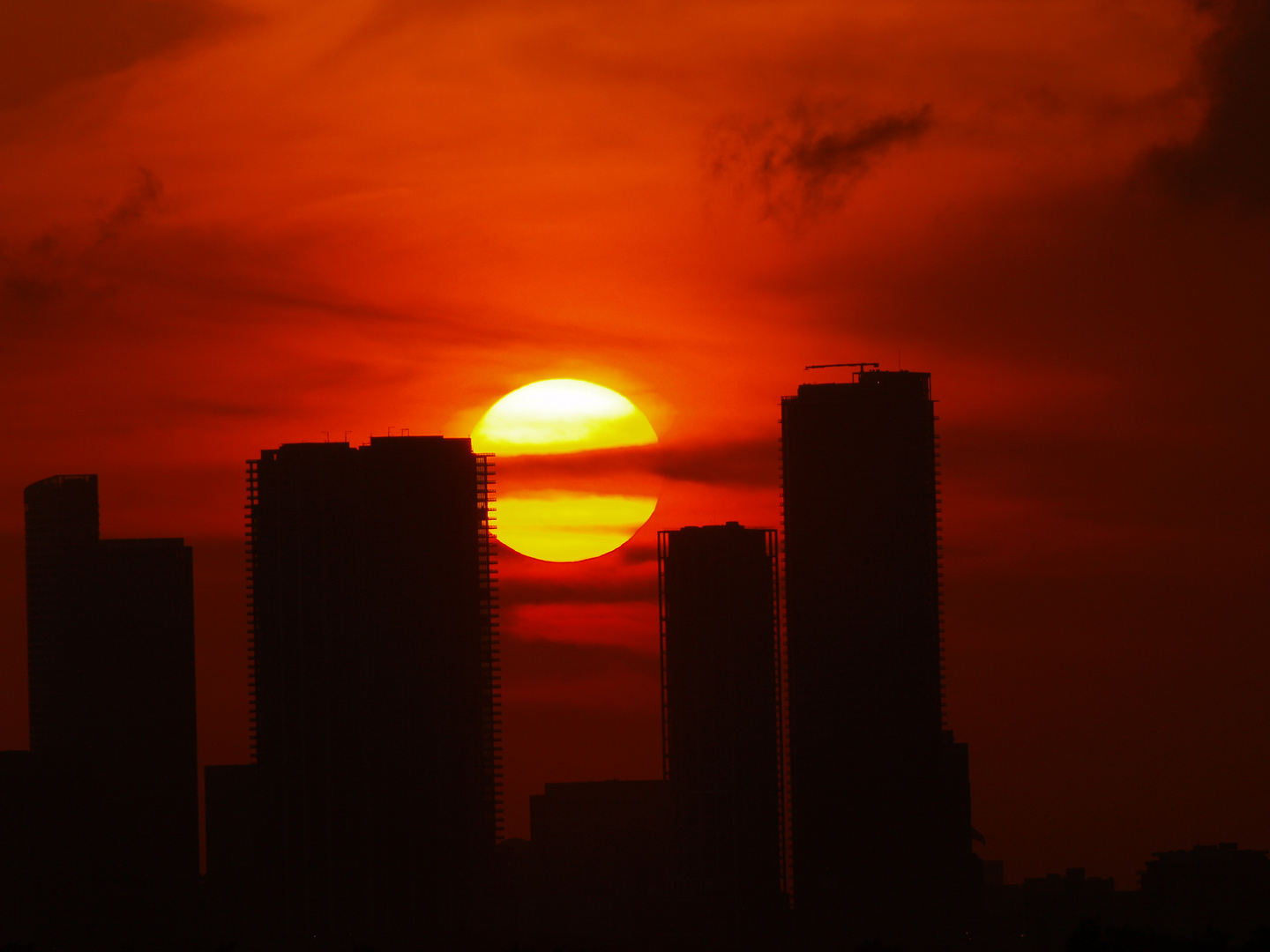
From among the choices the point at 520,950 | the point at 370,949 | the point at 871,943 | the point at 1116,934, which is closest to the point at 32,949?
the point at 370,949

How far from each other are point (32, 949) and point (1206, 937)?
92.5 meters

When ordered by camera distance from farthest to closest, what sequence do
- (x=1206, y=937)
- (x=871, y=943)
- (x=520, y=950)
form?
1. (x=871, y=943)
2. (x=520, y=950)
3. (x=1206, y=937)

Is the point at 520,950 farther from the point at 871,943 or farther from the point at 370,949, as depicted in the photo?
the point at 871,943

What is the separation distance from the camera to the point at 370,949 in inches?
5969

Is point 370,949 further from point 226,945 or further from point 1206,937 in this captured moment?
point 1206,937

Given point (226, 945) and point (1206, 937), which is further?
point (226, 945)

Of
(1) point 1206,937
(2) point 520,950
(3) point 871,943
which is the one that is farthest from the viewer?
(3) point 871,943

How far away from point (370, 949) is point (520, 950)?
1654 centimetres

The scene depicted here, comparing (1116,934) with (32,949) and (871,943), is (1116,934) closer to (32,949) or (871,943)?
(871,943)

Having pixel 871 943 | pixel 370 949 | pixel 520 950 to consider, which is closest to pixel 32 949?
pixel 370 949

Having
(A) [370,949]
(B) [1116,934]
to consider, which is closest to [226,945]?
(A) [370,949]

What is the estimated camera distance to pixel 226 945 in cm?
14950

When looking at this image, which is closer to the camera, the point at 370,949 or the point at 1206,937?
the point at 1206,937

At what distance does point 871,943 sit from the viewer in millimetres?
151500
